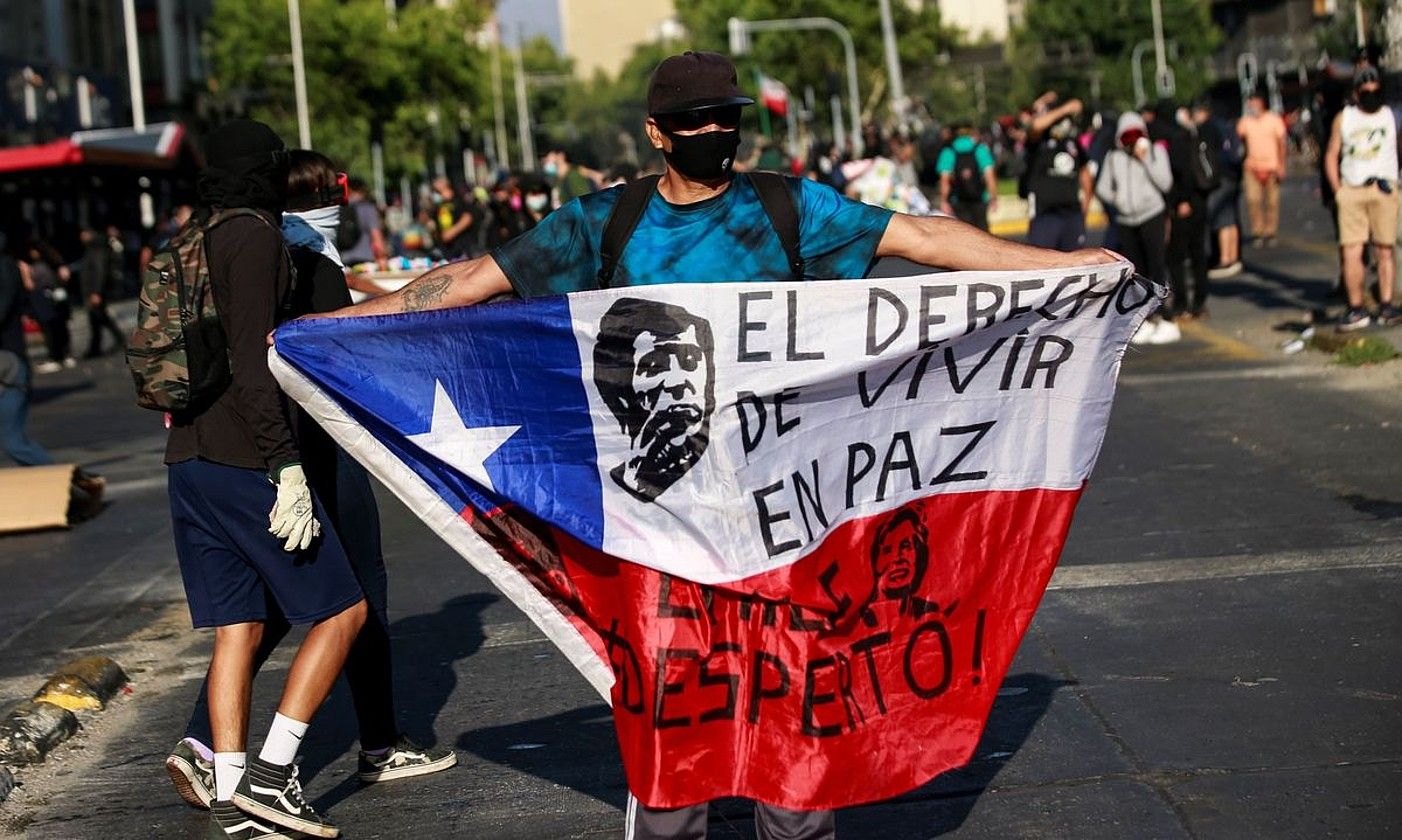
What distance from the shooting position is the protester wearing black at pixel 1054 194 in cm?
1590

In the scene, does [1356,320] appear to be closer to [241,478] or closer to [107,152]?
[241,478]

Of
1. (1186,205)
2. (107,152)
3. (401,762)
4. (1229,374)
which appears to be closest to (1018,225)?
(107,152)

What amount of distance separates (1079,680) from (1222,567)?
1.70 m

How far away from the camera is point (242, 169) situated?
487cm

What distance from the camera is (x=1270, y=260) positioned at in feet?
71.7

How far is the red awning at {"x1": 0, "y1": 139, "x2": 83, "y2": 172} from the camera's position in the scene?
29250 mm

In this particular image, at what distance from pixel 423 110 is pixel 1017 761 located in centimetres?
6267

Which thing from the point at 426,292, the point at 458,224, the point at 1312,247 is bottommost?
the point at 1312,247

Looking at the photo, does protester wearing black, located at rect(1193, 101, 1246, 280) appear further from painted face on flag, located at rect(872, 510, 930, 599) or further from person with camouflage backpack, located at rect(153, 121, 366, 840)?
painted face on flag, located at rect(872, 510, 930, 599)

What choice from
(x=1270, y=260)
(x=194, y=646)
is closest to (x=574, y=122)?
(x=1270, y=260)

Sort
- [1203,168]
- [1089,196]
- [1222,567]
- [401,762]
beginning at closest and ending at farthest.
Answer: [401,762]
[1222,567]
[1089,196]
[1203,168]

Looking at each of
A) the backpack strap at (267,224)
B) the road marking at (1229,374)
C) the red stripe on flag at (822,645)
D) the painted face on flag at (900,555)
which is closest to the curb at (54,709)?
the backpack strap at (267,224)

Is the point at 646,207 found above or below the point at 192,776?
above

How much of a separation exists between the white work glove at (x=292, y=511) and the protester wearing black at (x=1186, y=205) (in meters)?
12.5
